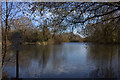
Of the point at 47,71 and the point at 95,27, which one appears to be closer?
the point at 95,27

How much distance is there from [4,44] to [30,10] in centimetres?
83

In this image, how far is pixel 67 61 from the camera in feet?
6.15

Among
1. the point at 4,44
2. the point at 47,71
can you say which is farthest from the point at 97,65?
the point at 4,44

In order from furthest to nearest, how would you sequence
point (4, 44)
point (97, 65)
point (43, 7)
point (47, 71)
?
point (47, 71), point (97, 65), point (4, 44), point (43, 7)

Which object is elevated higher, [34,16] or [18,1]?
[18,1]

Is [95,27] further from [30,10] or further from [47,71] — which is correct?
[47,71]

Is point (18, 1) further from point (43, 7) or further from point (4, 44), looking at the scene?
point (4, 44)

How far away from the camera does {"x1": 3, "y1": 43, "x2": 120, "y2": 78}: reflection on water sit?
170 centimetres

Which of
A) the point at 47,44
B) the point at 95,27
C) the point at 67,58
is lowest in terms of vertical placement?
the point at 67,58

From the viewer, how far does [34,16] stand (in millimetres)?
1605

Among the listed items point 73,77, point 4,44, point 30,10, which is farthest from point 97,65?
point 4,44

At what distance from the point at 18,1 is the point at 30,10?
0.94ft

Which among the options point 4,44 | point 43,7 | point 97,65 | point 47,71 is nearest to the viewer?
point 43,7

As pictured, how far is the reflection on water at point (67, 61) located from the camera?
5.58 ft
